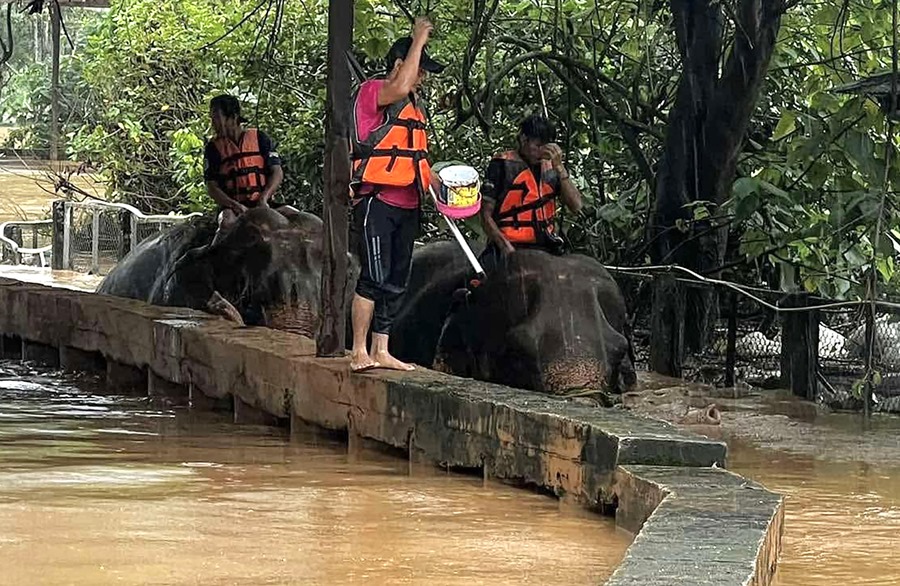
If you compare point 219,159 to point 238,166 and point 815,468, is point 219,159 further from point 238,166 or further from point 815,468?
point 815,468

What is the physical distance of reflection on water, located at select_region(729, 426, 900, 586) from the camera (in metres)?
5.86

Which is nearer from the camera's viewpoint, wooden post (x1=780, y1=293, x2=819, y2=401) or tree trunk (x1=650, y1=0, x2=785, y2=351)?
wooden post (x1=780, y1=293, x2=819, y2=401)

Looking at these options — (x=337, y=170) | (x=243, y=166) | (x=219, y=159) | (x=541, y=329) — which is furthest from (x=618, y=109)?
(x=337, y=170)

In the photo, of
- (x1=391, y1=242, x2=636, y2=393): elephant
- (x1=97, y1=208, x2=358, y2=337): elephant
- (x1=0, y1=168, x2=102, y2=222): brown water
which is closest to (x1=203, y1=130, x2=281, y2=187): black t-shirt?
(x1=97, y1=208, x2=358, y2=337): elephant

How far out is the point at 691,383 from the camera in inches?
468

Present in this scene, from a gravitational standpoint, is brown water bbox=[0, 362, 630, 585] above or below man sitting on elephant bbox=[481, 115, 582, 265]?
below

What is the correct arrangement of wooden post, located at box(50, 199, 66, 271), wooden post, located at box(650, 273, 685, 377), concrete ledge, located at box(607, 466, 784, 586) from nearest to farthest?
concrete ledge, located at box(607, 466, 784, 586)
wooden post, located at box(650, 273, 685, 377)
wooden post, located at box(50, 199, 66, 271)

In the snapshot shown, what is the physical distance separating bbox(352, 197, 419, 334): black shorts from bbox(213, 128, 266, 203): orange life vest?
4.13 m

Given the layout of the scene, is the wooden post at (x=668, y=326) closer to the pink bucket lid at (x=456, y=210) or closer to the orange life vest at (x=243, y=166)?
the orange life vest at (x=243, y=166)

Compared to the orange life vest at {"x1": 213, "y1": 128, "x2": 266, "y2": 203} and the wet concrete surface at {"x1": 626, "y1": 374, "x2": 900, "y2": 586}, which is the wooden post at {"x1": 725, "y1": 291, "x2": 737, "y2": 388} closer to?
the wet concrete surface at {"x1": 626, "y1": 374, "x2": 900, "y2": 586}

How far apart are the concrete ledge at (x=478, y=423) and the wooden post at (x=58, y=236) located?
11985 mm

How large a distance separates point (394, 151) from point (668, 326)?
4.40 m

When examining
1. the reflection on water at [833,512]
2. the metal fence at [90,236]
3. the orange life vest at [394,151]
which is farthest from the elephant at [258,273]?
the metal fence at [90,236]

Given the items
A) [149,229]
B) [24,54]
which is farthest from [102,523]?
[24,54]
